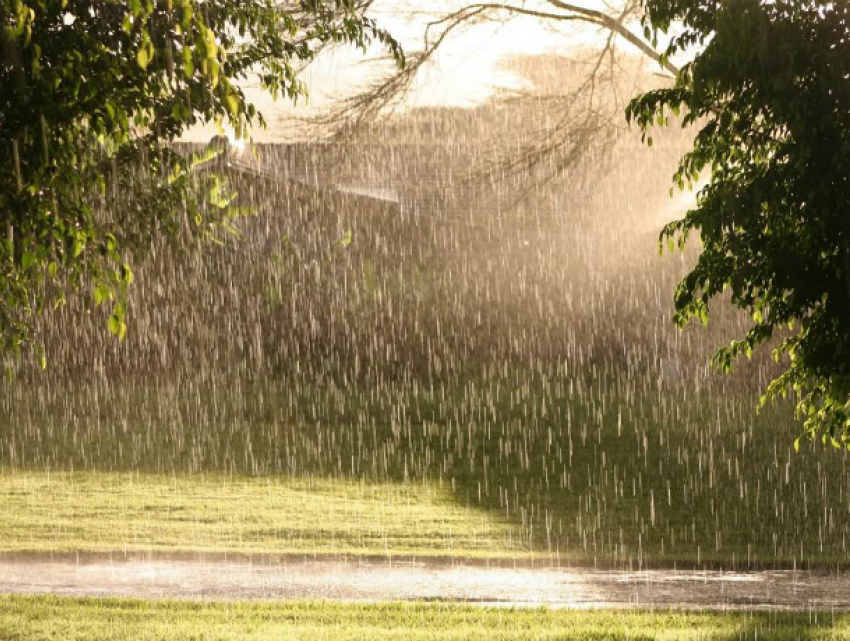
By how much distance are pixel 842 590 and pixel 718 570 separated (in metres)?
1.26

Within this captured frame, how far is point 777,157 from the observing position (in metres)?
7.58

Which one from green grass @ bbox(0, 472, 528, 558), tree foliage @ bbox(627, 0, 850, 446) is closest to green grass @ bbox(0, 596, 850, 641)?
tree foliage @ bbox(627, 0, 850, 446)

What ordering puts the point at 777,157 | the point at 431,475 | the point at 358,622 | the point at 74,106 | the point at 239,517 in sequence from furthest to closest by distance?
the point at 431,475 → the point at 239,517 → the point at 358,622 → the point at 777,157 → the point at 74,106

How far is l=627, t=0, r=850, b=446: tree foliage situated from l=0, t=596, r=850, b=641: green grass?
1.77 m

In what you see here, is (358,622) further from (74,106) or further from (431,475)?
(431,475)

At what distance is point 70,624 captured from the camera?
865 centimetres

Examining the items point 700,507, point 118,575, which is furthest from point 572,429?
point 118,575

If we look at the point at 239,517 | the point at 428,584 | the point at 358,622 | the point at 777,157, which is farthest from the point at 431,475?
the point at 777,157

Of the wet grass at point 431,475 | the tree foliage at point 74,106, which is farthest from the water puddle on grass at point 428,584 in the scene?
the tree foliage at point 74,106

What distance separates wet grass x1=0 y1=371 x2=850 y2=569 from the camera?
12.9 meters

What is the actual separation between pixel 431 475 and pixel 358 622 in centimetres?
872

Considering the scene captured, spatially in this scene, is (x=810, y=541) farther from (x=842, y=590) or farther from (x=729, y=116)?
(x=729, y=116)

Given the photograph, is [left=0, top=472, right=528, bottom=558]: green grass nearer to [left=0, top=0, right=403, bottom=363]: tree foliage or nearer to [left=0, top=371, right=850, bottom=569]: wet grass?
[left=0, top=371, right=850, bottom=569]: wet grass

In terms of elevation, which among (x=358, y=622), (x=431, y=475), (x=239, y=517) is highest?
(x=358, y=622)
